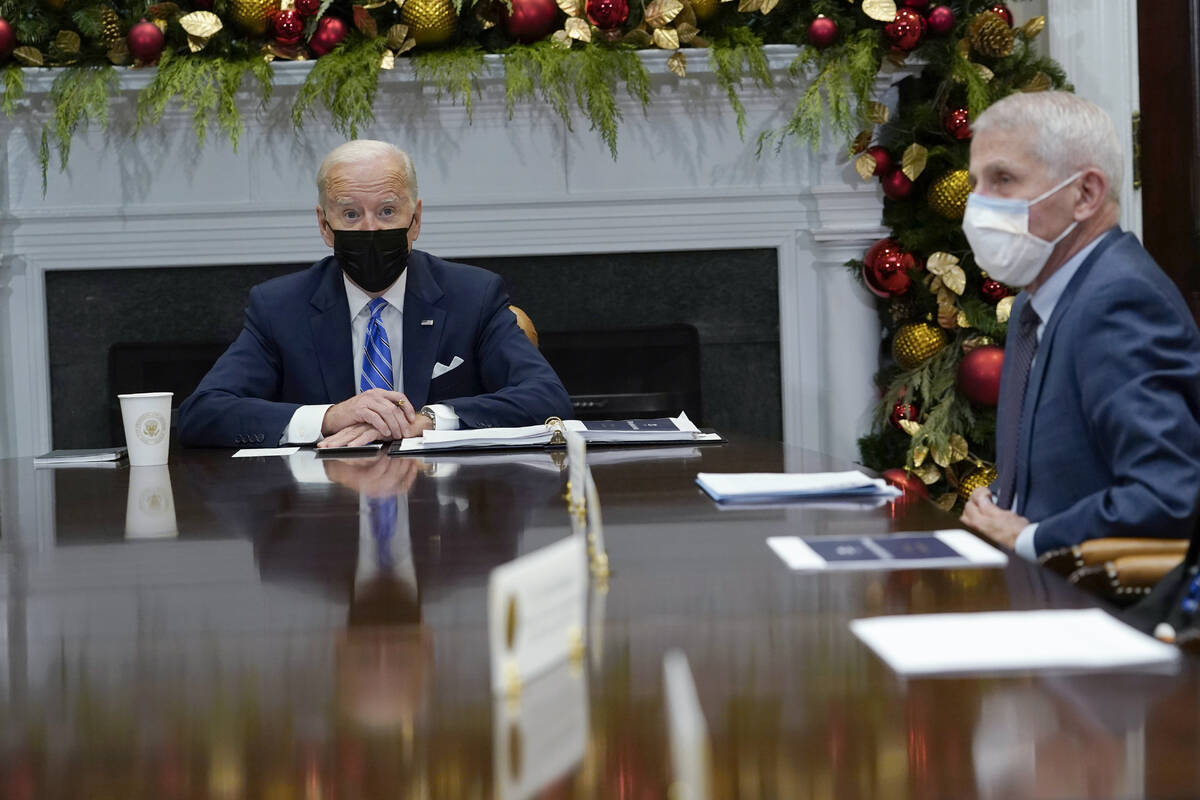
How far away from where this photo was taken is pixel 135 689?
0.80 meters

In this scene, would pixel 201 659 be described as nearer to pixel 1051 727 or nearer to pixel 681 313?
pixel 1051 727

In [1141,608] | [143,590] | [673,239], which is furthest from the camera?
[673,239]

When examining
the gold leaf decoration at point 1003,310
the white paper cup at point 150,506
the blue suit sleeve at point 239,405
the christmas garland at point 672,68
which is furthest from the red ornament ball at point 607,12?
the white paper cup at point 150,506

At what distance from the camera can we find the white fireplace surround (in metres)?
3.70

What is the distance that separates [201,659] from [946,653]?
1.57 feet

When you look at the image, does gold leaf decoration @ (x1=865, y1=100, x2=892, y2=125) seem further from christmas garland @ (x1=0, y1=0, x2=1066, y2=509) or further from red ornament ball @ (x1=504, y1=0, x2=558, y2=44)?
red ornament ball @ (x1=504, y1=0, x2=558, y2=44)

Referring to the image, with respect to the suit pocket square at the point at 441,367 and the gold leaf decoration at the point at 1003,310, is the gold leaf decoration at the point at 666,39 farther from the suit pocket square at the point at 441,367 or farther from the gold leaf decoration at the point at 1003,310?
the suit pocket square at the point at 441,367

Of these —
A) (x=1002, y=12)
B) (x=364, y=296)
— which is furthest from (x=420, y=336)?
(x=1002, y=12)

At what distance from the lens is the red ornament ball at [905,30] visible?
11.3 ft

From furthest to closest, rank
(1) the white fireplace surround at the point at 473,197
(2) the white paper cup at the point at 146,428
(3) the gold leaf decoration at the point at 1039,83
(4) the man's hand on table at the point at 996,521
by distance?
(1) the white fireplace surround at the point at 473,197
(3) the gold leaf decoration at the point at 1039,83
(2) the white paper cup at the point at 146,428
(4) the man's hand on table at the point at 996,521

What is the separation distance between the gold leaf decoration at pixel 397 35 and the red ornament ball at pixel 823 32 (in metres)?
1.08

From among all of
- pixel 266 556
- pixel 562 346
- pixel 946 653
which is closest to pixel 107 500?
pixel 266 556

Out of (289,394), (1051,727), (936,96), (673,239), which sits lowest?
(1051,727)

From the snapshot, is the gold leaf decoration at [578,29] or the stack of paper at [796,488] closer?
the stack of paper at [796,488]
